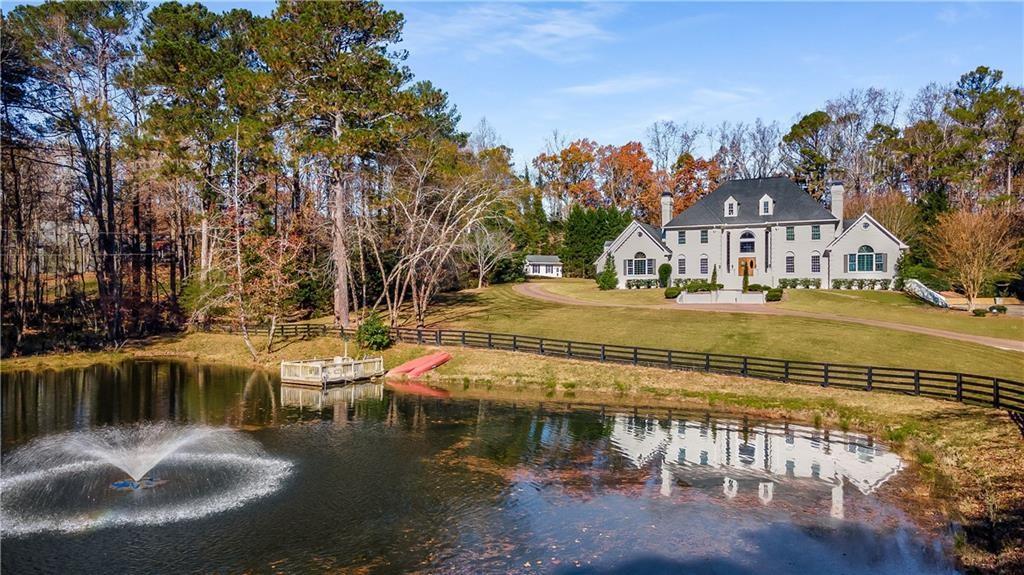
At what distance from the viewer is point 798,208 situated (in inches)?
2559

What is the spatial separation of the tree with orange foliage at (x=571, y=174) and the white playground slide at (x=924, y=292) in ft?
181

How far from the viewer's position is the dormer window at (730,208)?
218 ft

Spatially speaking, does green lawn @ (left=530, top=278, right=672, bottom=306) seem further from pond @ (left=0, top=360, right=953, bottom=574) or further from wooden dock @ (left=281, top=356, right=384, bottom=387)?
pond @ (left=0, top=360, right=953, bottom=574)

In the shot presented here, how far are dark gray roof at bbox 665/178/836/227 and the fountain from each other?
5330 centimetres

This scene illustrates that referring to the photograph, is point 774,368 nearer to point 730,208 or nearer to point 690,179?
point 730,208

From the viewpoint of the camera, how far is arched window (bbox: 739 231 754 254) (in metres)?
65.8

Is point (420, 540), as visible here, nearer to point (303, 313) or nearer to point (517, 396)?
point (517, 396)

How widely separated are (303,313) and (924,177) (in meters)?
78.7

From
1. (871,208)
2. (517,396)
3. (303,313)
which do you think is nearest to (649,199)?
(871,208)

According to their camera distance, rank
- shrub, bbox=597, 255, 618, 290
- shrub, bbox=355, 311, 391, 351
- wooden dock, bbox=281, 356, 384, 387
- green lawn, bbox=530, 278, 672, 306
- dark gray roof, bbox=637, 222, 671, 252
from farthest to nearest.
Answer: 1. shrub, bbox=597, 255, 618, 290
2. dark gray roof, bbox=637, 222, 671, 252
3. green lawn, bbox=530, 278, 672, 306
4. shrub, bbox=355, 311, 391, 351
5. wooden dock, bbox=281, 356, 384, 387

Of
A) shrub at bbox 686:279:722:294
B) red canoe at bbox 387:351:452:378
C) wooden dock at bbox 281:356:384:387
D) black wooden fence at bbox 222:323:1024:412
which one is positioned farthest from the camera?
shrub at bbox 686:279:722:294

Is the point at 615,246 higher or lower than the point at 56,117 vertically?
lower

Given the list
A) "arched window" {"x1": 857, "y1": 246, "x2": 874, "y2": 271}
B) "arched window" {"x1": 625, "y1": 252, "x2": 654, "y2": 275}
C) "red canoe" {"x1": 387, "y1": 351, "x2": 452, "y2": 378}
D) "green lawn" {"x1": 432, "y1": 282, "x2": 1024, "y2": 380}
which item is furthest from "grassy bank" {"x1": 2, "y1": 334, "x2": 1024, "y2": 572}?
"arched window" {"x1": 857, "y1": 246, "x2": 874, "y2": 271}

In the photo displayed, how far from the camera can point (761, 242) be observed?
215 ft
